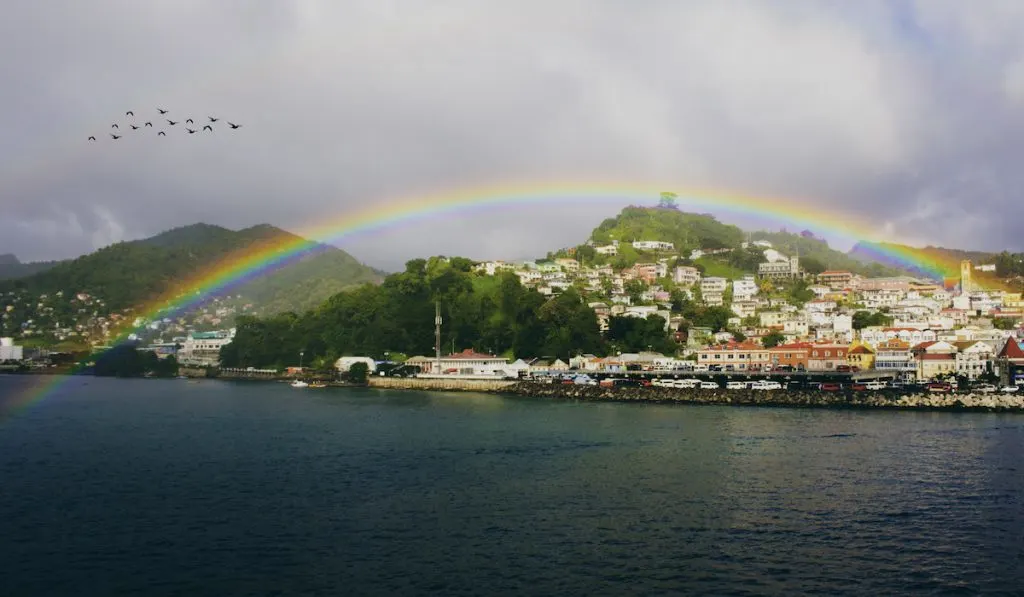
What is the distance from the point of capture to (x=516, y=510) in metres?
19.4

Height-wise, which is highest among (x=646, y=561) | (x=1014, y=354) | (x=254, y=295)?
(x=254, y=295)

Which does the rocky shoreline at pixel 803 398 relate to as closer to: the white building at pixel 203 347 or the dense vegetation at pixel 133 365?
the dense vegetation at pixel 133 365

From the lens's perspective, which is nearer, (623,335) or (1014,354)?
(1014,354)

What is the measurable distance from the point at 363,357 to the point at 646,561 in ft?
211

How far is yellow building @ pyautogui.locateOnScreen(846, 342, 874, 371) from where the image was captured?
2275 inches

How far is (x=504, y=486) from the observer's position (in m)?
22.2

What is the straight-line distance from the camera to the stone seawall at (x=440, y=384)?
62.0 meters

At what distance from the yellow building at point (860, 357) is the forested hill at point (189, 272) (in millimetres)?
101448

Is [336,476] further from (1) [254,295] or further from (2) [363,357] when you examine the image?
(1) [254,295]

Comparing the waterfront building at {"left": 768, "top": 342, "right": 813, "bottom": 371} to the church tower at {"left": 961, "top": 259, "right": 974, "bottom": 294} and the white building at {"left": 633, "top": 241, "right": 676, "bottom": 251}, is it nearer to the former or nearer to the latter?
the church tower at {"left": 961, "top": 259, "right": 974, "bottom": 294}

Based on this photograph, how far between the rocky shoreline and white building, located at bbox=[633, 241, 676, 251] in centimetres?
6737

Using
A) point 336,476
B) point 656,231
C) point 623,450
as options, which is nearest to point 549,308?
point 623,450

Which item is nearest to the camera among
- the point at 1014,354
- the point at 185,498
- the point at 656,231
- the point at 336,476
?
the point at 185,498

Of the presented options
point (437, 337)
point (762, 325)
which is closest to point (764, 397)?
point (437, 337)
